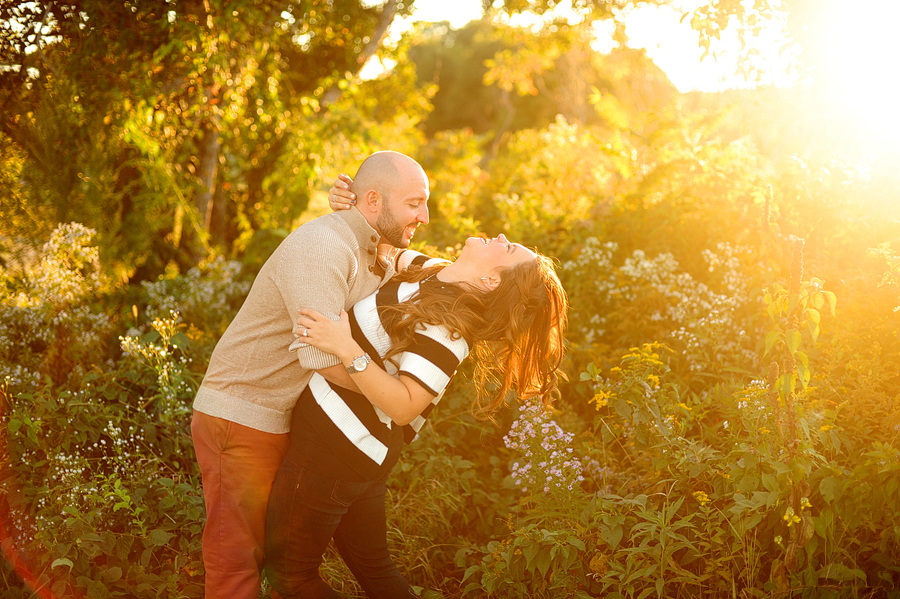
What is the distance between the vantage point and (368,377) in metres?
2.31

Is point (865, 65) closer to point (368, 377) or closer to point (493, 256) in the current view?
point (493, 256)

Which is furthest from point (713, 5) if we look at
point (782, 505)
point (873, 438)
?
point (782, 505)

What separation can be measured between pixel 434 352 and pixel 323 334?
0.41 meters

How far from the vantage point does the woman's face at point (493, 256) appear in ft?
8.93

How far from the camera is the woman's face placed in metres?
2.72

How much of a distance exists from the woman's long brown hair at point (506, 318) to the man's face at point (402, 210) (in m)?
0.23

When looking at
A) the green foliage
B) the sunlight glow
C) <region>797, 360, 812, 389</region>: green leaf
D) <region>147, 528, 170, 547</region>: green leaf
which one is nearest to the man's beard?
the green foliage

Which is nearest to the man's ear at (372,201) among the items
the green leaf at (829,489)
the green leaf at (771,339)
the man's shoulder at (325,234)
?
the man's shoulder at (325,234)

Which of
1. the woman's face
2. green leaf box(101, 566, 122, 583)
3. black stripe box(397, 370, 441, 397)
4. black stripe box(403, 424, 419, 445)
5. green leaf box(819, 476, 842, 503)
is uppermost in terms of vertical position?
the woman's face

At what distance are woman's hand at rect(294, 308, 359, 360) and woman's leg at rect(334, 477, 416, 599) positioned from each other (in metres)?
0.72

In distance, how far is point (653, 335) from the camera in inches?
185

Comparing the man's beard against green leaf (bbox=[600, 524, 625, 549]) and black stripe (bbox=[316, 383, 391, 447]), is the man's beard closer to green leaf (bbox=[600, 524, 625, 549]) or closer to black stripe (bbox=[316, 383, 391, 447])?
black stripe (bbox=[316, 383, 391, 447])

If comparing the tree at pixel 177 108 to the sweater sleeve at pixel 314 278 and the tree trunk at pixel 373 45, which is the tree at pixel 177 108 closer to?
the tree trunk at pixel 373 45

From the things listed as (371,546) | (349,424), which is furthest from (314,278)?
(371,546)
